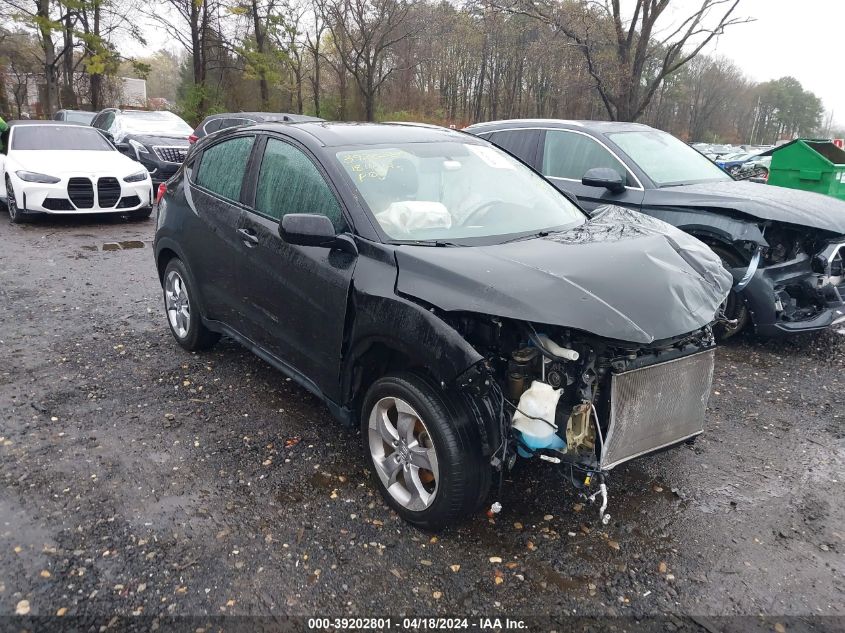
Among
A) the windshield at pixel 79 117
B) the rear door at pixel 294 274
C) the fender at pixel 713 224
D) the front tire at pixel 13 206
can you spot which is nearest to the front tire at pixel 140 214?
the front tire at pixel 13 206

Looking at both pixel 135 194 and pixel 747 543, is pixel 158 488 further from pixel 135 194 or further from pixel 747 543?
pixel 135 194

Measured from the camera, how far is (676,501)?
328 cm

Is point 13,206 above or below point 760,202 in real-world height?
below

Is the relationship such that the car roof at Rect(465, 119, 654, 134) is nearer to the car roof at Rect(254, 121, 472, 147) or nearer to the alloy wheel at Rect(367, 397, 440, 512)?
the car roof at Rect(254, 121, 472, 147)

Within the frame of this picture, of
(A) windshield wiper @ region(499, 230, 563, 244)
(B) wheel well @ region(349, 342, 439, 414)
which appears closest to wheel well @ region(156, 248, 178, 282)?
(B) wheel well @ region(349, 342, 439, 414)

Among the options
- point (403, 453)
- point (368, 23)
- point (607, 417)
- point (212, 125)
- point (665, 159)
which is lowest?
point (403, 453)

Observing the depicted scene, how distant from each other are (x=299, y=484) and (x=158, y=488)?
0.73 meters

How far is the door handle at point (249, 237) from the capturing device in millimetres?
3820

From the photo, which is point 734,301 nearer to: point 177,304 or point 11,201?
point 177,304

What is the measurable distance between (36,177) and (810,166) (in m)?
11.9

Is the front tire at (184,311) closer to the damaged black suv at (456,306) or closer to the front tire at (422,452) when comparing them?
the damaged black suv at (456,306)

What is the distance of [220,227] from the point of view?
419 centimetres

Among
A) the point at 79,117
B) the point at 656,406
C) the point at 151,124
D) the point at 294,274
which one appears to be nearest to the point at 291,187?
the point at 294,274

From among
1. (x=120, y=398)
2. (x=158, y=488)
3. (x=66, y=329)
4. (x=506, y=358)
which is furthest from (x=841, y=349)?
(x=66, y=329)
